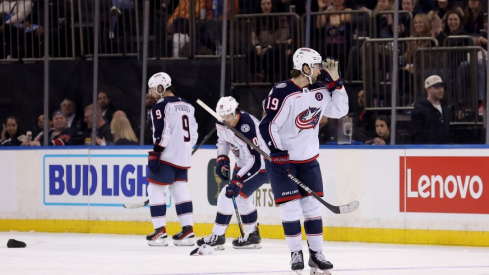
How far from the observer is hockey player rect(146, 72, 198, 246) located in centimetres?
898

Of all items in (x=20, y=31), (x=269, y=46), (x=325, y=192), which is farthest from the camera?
(x=20, y=31)

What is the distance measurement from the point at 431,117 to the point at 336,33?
1632 millimetres

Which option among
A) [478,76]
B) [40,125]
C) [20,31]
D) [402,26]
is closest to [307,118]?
[478,76]

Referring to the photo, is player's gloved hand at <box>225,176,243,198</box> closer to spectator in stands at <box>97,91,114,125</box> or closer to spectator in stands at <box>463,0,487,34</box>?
spectator in stands at <box>97,91,114,125</box>

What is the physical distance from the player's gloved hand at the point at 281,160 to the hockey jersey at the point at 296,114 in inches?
1.7

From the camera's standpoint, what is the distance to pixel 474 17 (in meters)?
10.4

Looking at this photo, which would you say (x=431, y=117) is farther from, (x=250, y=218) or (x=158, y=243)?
(x=158, y=243)

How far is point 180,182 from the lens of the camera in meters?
9.16

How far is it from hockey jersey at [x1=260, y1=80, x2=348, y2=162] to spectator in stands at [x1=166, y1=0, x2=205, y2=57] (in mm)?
4787

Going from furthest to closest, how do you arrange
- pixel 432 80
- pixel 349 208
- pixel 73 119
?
pixel 73 119, pixel 432 80, pixel 349 208

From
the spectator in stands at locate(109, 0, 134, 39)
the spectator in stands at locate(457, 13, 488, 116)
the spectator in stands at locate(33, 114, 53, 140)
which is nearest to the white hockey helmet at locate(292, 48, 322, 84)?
the spectator in stands at locate(457, 13, 488, 116)

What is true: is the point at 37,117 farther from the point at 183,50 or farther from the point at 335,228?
the point at 335,228

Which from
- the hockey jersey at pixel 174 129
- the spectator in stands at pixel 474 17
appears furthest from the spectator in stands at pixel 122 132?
the spectator in stands at pixel 474 17

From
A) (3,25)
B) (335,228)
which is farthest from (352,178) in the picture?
(3,25)
